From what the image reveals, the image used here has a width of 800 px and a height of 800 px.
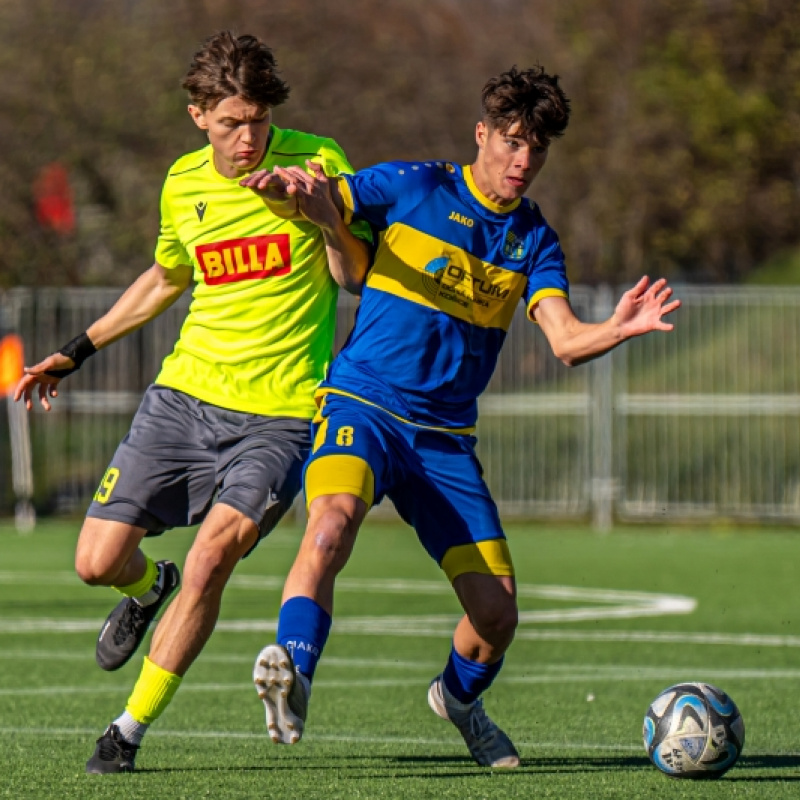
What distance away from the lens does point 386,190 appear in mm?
6574

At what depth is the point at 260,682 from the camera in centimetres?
518

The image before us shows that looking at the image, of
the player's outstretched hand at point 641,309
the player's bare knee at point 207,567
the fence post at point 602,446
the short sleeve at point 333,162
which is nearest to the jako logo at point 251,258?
the short sleeve at point 333,162

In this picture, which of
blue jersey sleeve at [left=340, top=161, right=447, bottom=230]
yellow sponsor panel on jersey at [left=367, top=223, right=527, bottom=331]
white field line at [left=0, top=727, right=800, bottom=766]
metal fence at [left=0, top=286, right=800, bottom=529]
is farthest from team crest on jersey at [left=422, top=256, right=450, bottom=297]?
metal fence at [left=0, top=286, right=800, bottom=529]

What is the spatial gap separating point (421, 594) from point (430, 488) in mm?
7701

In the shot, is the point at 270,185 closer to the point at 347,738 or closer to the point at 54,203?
the point at 347,738

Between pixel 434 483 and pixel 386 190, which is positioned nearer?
pixel 434 483

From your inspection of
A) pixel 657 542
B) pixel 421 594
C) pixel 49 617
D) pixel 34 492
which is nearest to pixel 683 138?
pixel 657 542

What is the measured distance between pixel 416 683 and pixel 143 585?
2.26 meters

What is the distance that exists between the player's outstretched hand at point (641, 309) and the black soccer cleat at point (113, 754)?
225cm

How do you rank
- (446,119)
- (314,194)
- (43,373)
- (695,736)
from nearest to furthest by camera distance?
1. (695,736)
2. (314,194)
3. (43,373)
4. (446,119)

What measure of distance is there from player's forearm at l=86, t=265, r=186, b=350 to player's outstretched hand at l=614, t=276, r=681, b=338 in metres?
2.12

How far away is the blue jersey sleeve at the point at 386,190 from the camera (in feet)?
21.5

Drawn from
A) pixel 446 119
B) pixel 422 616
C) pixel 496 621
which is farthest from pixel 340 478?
pixel 446 119

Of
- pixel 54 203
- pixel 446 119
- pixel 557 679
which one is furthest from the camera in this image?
pixel 446 119
